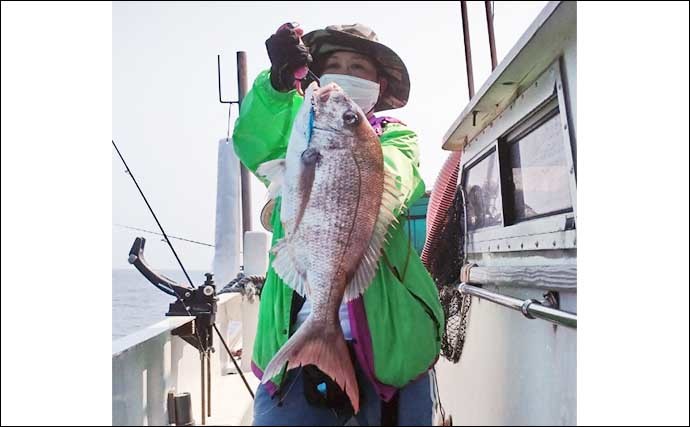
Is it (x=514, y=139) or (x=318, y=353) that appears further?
(x=514, y=139)

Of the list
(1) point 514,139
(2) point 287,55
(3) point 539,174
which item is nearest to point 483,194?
(1) point 514,139

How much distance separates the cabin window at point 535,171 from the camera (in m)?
1.41

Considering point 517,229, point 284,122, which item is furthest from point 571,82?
point 284,122

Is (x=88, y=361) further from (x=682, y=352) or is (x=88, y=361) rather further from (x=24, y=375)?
(x=682, y=352)

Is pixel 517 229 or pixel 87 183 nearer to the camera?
pixel 87 183

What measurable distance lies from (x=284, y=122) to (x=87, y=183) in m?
0.43

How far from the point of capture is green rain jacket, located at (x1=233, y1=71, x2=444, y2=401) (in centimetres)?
116

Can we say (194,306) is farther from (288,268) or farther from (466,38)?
(466,38)

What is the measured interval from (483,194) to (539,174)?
1.44 ft

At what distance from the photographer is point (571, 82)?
1.25m

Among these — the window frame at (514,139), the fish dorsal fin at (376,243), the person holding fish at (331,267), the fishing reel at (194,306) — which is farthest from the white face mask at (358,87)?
the fishing reel at (194,306)

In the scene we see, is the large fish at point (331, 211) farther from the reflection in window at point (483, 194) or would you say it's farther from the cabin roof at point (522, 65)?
the reflection in window at point (483, 194)

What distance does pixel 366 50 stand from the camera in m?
1.27

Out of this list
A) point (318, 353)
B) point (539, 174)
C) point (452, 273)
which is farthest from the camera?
point (452, 273)
